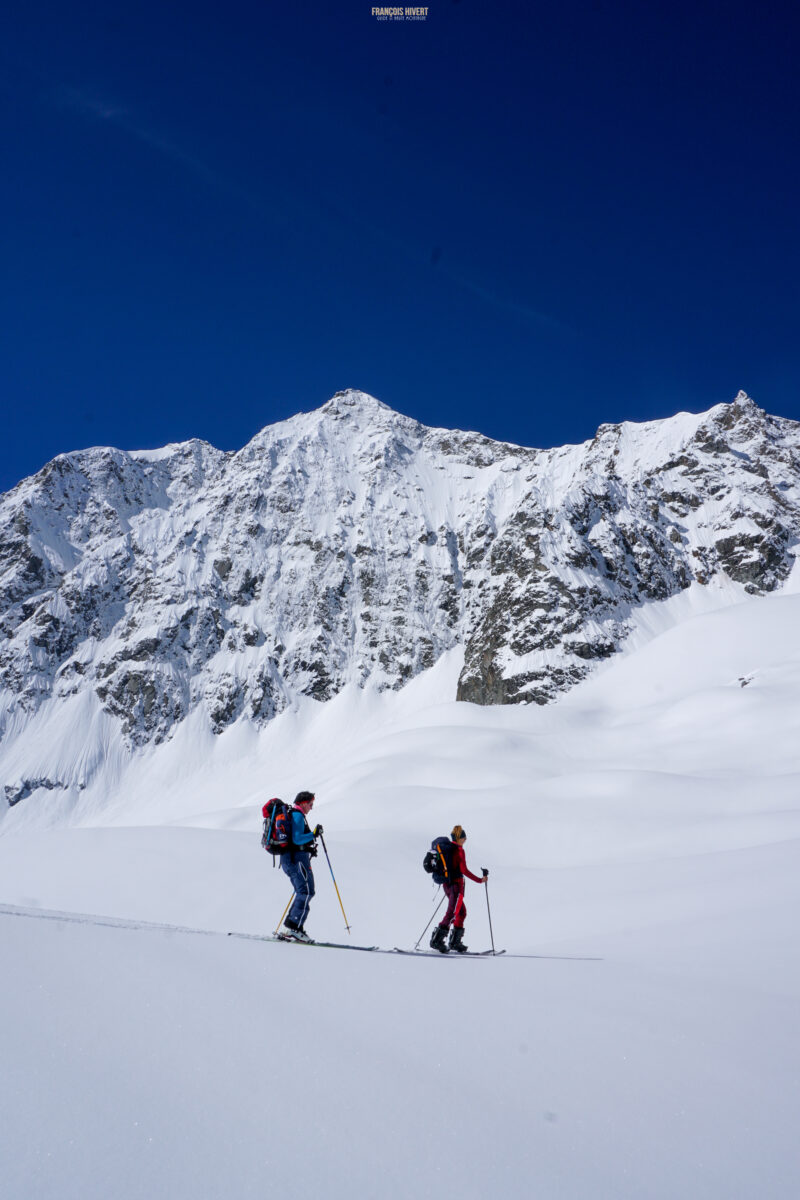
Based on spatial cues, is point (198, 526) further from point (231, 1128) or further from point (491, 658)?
point (231, 1128)

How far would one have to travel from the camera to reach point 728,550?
117312mm

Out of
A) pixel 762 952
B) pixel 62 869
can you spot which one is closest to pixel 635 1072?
pixel 762 952

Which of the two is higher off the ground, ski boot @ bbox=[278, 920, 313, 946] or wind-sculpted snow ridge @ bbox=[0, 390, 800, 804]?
wind-sculpted snow ridge @ bbox=[0, 390, 800, 804]

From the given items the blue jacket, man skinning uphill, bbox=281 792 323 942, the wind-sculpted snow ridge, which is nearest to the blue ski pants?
man skinning uphill, bbox=281 792 323 942

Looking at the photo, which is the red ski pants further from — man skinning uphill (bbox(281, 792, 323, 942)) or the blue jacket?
the blue jacket

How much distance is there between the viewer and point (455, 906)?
32.2 feet

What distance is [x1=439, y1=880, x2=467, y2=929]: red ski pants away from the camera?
9695 mm

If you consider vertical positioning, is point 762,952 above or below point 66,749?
below

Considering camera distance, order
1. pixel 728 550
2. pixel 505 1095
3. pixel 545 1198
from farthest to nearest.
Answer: pixel 728 550 → pixel 505 1095 → pixel 545 1198

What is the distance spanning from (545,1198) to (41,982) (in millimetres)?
2764

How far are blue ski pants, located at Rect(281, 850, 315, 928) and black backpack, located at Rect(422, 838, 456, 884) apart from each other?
170 cm

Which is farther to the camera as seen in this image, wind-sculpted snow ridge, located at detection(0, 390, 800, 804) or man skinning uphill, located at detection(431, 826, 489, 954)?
wind-sculpted snow ridge, located at detection(0, 390, 800, 804)

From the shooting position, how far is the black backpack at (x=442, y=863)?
9617 millimetres

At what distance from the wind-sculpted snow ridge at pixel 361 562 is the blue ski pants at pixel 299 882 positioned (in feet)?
300
